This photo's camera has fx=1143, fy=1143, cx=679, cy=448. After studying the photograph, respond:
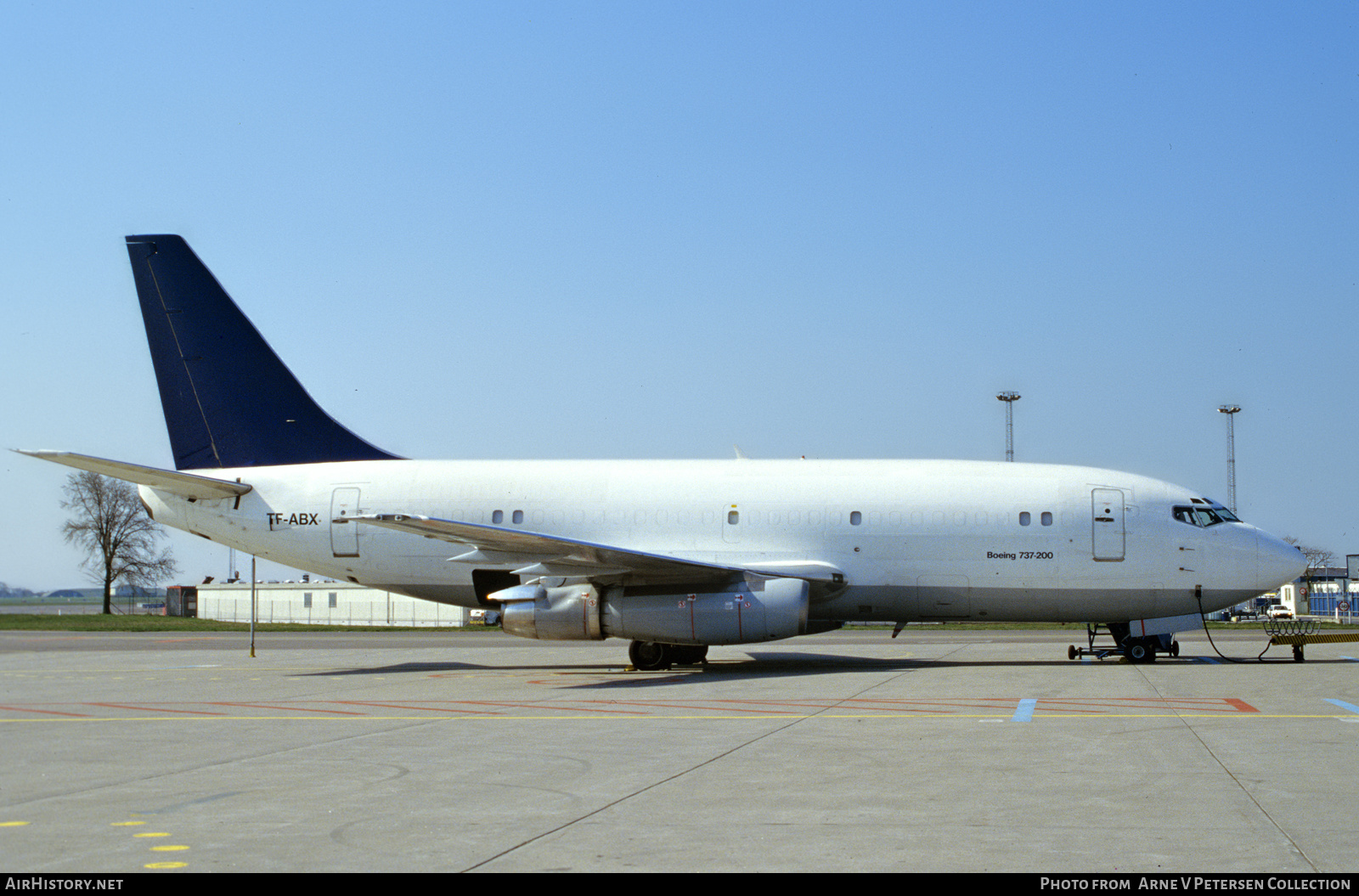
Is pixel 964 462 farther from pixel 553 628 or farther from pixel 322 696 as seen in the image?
pixel 322 696

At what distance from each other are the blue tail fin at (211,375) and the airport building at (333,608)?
2900cm

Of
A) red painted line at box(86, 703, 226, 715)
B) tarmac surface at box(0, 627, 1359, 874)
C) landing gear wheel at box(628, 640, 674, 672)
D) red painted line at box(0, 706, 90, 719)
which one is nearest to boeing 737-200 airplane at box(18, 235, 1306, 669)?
landing gear wheel at box(628, 640, 674, 672)

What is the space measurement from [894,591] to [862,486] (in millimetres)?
2122

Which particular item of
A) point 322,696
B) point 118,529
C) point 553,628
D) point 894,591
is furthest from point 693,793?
point 118,529

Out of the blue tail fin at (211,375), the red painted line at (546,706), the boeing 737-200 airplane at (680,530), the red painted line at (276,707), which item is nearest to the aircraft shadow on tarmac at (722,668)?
the boeing 737-200 airplane at (680,530)

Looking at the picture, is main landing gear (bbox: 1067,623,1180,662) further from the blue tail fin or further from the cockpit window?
the blue tail fin

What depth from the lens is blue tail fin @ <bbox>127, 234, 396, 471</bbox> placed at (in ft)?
79.4

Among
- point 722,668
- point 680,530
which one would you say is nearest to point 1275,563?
point 722,668

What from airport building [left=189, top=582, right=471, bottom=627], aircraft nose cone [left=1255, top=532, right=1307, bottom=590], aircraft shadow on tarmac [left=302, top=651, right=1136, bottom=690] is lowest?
airport building [left=189, top=582, right=471, bottom=627]

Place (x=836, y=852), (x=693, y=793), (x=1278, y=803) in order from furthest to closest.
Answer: (x=693, y=793) → (x=1278, y=803) → (x=836, y=852)

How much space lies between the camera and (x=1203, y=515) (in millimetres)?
21734

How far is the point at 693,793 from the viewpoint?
8.36 meters

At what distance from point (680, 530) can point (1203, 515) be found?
9.95m

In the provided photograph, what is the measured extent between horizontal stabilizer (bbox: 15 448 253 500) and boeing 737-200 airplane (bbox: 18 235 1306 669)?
0.06 metres
